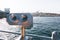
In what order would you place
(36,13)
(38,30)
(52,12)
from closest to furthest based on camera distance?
(36,13), (52,12), (38,30)

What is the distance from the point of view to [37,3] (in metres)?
3.09

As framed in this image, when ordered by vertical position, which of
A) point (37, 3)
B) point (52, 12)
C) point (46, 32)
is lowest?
point (46, 32)

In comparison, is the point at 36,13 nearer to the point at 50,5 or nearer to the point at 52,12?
the point at 52,12

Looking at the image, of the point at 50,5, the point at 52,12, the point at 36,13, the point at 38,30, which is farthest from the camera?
the point at 38,30

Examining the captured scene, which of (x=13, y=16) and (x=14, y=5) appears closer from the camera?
(x=13, y=16)

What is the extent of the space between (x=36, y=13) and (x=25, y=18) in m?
1.64

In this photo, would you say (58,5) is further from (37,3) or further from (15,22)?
(15,22)

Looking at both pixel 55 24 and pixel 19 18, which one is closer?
pixel 19 18

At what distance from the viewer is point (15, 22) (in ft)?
3.50

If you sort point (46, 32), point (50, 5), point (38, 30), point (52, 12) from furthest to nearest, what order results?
1. point (38, 30)
2. point (46, 32)
3. point (50, 5)
4. point (52, 12)

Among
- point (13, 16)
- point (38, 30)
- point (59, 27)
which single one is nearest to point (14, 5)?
point (13, 16)

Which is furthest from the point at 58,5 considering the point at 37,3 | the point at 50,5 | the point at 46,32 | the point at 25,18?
the point at 25,18

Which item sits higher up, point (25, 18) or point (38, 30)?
point (25, 18)

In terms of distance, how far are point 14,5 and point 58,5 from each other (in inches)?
38.2
